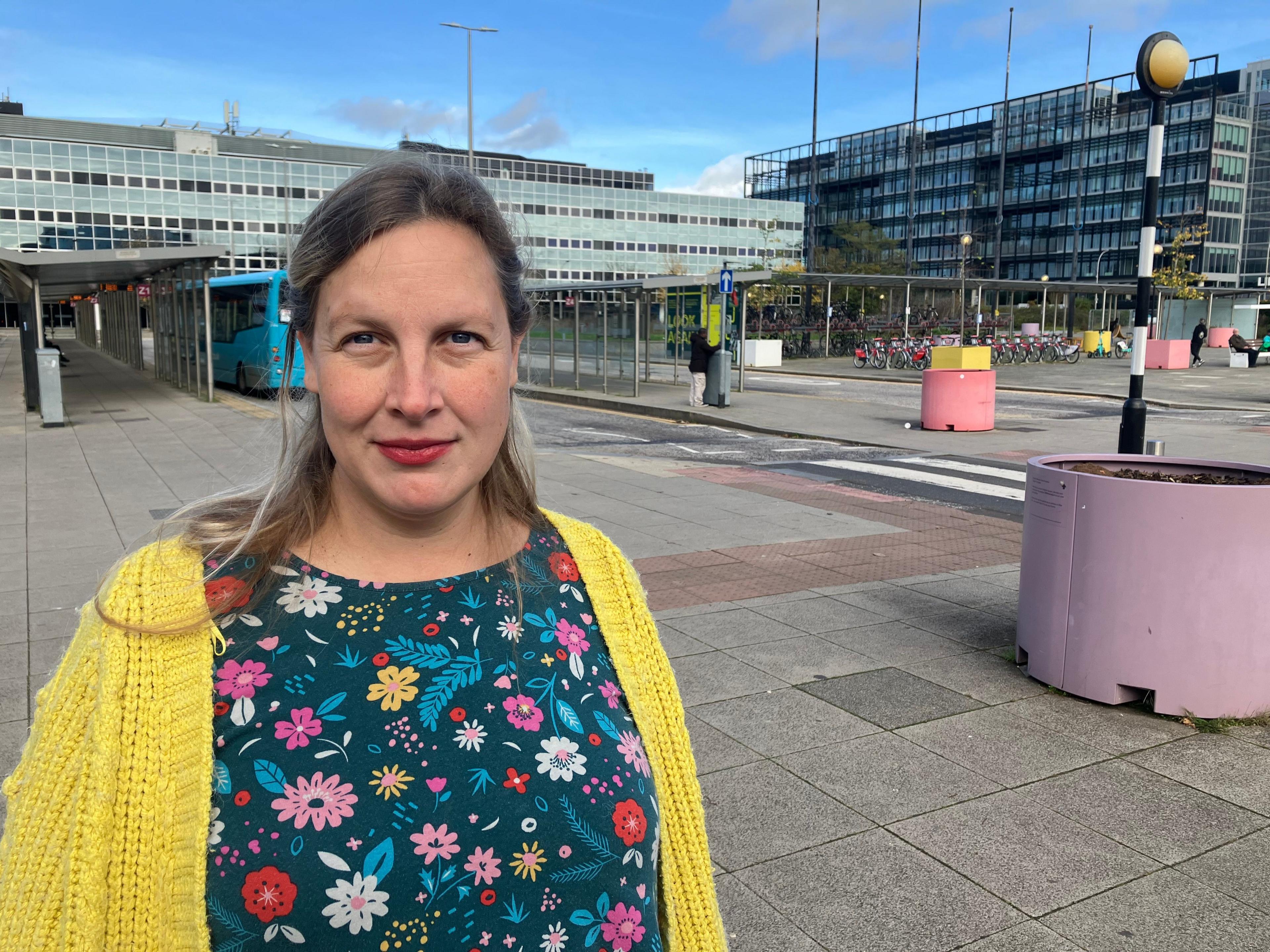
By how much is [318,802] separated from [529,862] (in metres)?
0.26

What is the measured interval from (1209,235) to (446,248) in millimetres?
86827

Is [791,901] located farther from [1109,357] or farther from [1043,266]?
[1043,266]

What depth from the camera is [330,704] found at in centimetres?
127

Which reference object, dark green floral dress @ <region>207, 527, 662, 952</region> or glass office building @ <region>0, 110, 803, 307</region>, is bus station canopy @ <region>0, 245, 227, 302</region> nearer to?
dark green floral dress @ <region>207, 527, 662, 952</region>

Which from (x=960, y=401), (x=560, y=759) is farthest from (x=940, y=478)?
(x=560, y=759)

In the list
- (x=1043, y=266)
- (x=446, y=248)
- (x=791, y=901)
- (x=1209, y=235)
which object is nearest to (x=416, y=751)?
(x=446, y=248)

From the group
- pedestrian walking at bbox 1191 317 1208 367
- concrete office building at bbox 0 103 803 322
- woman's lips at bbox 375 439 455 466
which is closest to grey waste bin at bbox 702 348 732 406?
woman's lips at bbox 375 439 455 466

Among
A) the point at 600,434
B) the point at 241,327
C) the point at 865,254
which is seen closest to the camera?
the point at 600,434

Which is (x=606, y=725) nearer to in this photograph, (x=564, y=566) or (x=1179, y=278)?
(x=564, y=566)

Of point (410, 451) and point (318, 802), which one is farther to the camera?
point (410, 451)

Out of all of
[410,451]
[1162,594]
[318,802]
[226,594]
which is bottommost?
[1162,594]

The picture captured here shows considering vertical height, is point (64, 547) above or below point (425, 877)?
below

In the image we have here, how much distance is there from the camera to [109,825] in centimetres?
120

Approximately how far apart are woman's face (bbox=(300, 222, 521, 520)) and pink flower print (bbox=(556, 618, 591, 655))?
236 mm
